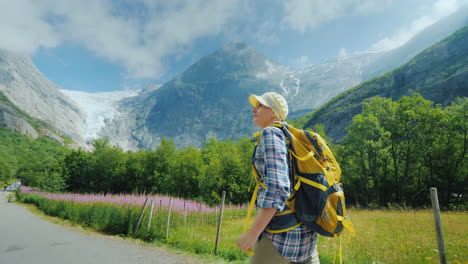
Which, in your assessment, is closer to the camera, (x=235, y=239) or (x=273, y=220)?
(x=273, y=220)

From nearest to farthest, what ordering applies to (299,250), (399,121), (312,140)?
(299,250) → (312,140) → (399,121)

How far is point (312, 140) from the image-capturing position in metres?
1.85

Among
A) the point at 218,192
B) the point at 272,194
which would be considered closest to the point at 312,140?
the point at 272,194

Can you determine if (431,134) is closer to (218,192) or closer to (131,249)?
(218,192)

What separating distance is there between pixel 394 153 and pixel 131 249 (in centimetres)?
3420

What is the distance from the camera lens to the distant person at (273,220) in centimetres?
161

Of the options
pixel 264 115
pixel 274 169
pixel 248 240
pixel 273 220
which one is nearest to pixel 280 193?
pixel 274 169

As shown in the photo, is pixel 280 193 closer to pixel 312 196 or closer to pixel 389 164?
pixel 312 196

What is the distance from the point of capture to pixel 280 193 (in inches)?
62.5

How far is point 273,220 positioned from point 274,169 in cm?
41

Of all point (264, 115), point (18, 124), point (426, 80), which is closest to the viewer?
point (264, 115)

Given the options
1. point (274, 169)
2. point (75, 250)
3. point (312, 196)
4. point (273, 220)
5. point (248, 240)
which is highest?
point (274, 169)

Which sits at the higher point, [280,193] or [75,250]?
[280,193]

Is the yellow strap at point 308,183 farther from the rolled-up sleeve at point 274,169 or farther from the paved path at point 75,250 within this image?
the paved path at point 75,250
